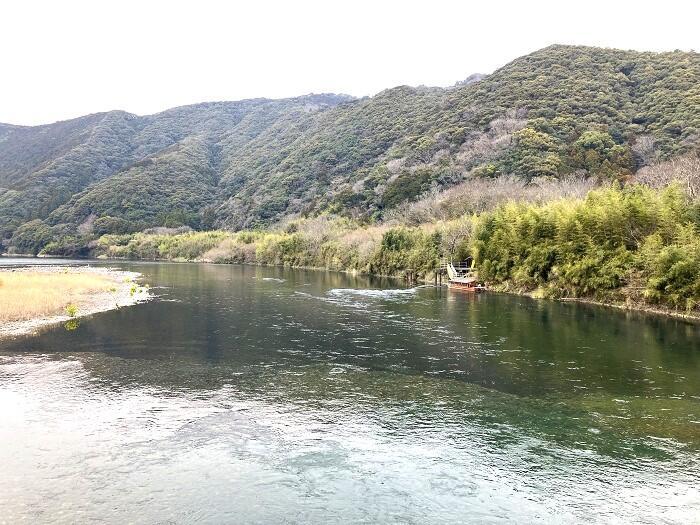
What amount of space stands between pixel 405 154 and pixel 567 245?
87.6m

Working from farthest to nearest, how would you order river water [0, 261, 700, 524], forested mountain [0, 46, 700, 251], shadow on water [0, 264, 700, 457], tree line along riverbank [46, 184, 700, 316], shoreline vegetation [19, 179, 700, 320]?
forested mountain [0, 46, 700, 251] < shoreline vegetation [19, 179, 700, 320] < tree line along riverbank [46, 184, 700, 316] < shadow on water [0, 264, 700, 457] < river water [0, 261, 700, 524]

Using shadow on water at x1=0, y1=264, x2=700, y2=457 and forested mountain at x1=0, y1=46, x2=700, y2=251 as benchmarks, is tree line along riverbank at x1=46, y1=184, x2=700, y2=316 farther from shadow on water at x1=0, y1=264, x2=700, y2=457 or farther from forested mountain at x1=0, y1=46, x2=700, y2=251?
forested mountain at x1=0, y1=46, x2=700, y2=251

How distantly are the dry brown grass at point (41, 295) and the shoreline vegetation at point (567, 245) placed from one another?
3635 cm

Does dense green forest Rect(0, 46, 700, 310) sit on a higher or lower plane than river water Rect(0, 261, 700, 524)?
higher

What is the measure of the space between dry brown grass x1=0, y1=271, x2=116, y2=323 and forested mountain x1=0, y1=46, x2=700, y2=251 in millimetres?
67075

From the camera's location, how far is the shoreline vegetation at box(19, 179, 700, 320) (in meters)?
34.4

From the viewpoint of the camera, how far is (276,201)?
147 metres

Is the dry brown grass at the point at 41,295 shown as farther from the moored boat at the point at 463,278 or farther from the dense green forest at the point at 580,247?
the dense green forest at the point at 580,247

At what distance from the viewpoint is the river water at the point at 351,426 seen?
10398mm

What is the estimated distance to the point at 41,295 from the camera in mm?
36406

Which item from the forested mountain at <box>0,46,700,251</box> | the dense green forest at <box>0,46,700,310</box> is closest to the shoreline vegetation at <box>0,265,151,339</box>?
the dense green forest at <box>0,46,700,310</box>

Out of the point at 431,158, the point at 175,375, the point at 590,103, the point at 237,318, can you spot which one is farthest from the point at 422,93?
the point at 175,375

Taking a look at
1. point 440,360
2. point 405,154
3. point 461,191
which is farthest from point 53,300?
point 405,154

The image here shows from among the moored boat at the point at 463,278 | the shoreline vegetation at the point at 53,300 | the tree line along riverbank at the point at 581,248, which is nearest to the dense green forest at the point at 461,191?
the tree line along riverbank at the point at 581,248
